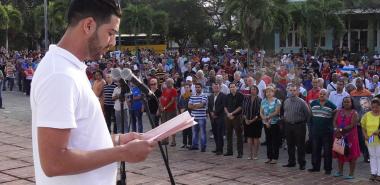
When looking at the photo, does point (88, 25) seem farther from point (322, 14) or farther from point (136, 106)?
point (322, 14)

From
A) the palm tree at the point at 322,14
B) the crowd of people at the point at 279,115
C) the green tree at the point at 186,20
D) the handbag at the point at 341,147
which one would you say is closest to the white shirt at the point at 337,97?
the crowd of people at the point at 279,115

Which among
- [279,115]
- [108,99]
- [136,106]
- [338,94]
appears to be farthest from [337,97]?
[108,99]

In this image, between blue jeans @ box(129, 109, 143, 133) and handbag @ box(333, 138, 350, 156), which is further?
blue jeans @ box(129, 109, 143, 133)

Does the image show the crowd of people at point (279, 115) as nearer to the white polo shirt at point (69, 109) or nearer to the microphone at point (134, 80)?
the microphone at point (134, 80)

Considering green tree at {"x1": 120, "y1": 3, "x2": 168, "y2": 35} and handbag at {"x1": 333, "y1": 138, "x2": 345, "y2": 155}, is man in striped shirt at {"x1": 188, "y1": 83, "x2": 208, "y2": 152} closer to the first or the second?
handbag at {"x1": 333, "y1": 138, "x2": 345, "y2": 155}

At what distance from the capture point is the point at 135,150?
187cm

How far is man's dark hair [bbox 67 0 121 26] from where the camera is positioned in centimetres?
189

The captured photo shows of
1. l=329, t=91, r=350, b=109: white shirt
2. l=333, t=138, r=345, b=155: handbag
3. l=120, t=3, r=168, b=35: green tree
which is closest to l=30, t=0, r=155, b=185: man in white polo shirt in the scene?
l=333, t=138, r=345, b=155: handbag

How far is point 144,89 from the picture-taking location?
447cm

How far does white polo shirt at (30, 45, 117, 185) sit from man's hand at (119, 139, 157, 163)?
131 millimetres

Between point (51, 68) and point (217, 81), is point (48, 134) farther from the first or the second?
point (217, 81)

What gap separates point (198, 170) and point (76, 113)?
7141mm

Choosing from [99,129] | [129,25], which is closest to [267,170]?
[99,129]

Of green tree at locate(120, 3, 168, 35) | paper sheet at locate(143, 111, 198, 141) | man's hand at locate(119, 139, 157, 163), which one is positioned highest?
green tree at locate(120, 3, 168, 35)
